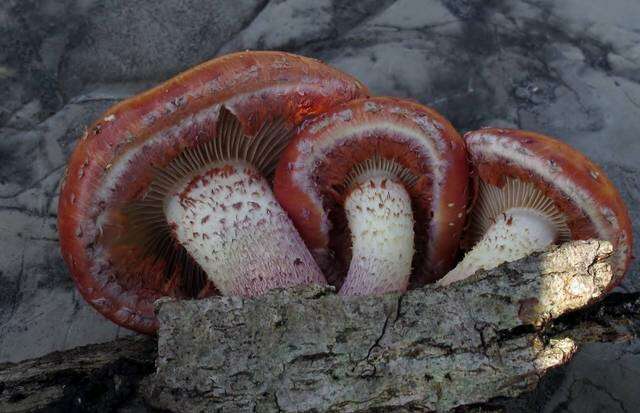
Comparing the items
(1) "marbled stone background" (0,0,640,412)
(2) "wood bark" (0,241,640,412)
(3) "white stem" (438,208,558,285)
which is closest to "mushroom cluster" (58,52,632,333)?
(3) "white stem" (438,208,558,285)

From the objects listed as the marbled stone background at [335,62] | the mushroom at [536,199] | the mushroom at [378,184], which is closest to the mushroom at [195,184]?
the mushroom at [378,184]

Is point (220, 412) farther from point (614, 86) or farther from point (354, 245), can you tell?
point (614, 86)

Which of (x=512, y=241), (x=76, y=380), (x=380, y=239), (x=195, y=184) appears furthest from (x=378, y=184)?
(x=76, y=380)

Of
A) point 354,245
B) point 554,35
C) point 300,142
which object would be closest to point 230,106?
point 300,142

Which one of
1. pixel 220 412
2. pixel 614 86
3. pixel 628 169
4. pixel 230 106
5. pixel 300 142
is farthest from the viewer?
pixel 614 86

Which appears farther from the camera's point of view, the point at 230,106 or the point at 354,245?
the point at 354,245

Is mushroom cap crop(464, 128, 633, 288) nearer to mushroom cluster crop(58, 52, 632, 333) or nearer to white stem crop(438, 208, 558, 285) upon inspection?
mushroom cluster crop(58, 52, 632, 333)

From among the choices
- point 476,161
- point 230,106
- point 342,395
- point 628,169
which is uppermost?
point 230,106
